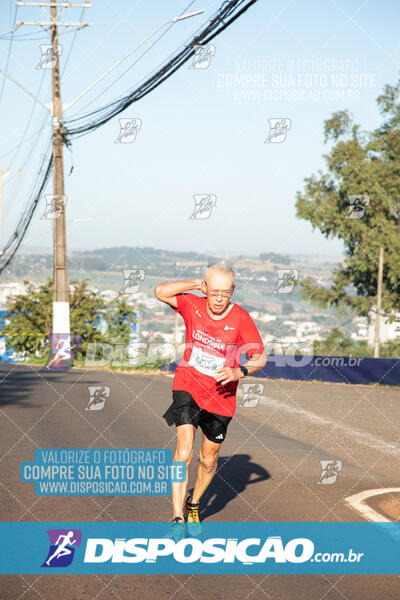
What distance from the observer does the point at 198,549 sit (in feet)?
17.8

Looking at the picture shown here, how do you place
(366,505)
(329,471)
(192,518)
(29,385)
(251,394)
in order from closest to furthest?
(192,518)
(366,505)
(329,471)
(29,385)
(251,394)

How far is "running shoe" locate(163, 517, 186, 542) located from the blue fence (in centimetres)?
1877

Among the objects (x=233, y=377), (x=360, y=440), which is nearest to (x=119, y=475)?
(x=233, y=377)

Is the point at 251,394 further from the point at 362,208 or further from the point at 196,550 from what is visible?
the point at 362,208

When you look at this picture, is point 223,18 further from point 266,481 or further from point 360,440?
point 266,481

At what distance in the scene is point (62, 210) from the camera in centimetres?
2569

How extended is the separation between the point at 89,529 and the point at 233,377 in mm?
1785

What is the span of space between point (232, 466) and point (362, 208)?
35841mm

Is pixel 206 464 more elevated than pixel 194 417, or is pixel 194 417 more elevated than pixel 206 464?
pixel 194 417

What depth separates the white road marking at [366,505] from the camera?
645cm

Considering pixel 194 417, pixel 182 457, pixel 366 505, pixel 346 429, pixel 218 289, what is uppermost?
pixel 218 289

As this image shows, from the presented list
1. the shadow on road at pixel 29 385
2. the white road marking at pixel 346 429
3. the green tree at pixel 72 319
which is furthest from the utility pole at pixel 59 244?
the white road marking at pixel 346 429

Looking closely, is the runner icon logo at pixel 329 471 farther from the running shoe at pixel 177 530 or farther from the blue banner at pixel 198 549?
the running shoe at pixel 177 530

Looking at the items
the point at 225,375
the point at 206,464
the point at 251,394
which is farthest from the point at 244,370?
the point at 251,394
